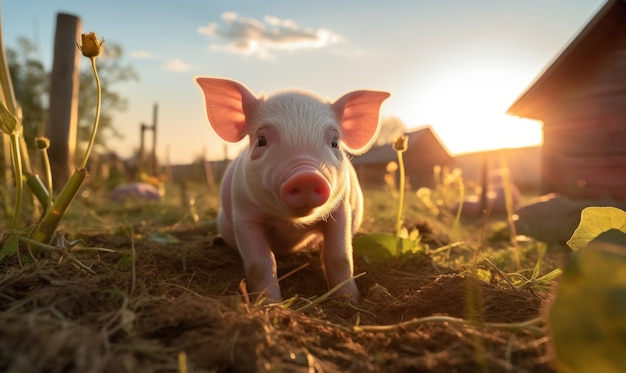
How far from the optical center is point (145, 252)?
307 cm

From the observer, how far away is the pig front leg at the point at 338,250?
2.85m

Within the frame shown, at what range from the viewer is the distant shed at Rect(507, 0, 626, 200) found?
6.90m

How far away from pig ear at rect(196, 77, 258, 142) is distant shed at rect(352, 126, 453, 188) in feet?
56.6

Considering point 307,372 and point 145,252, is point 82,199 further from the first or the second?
point 307,372

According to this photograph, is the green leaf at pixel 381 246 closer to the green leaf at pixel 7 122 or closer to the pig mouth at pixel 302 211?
the pig mouth at pixel 302 211

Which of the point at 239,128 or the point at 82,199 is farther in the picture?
the point at 82,199

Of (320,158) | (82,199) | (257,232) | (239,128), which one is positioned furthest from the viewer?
(82,199)

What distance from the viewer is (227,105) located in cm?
321

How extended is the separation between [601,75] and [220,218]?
6.87 meters

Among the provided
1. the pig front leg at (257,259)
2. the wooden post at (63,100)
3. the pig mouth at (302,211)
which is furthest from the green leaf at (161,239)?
the wooden post at (63,100)

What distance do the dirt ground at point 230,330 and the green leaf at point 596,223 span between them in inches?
12.3

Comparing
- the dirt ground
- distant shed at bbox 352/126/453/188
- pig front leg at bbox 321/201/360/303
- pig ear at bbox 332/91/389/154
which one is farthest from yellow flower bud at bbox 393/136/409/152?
distant shed at bbox 352/126/453/188

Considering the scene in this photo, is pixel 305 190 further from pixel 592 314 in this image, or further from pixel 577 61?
pixel 577 61

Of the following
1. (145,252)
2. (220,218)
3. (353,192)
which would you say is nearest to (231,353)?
(145,252)
